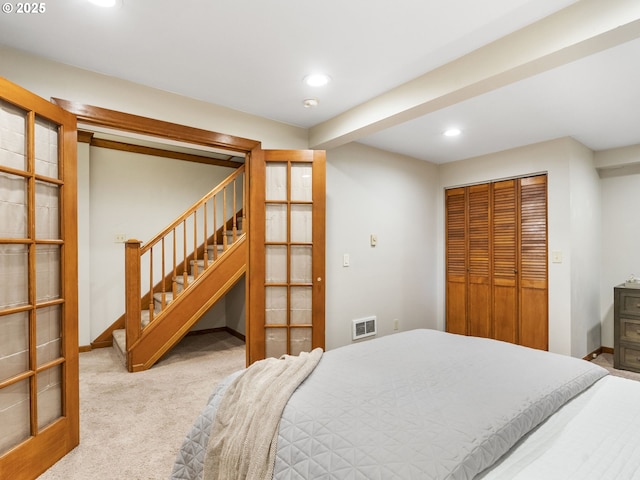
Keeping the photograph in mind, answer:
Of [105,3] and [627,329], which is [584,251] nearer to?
[627,329]

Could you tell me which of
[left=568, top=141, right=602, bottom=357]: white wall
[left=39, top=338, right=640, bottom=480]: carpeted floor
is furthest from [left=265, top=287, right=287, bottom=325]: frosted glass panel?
[left=568, top=141, right=602, bottom=357]: white wall

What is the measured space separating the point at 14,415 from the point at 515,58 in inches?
121

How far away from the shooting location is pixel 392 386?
4.57 ft

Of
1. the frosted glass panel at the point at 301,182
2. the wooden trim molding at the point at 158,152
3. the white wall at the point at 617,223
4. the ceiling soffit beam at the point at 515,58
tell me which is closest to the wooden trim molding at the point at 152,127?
the frosted glass panel at the point at 301,182

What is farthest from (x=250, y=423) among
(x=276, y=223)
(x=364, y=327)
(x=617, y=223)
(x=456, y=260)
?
(x=617, y=223)

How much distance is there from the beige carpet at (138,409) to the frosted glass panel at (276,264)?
1.08 meters

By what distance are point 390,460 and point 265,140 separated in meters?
2.64

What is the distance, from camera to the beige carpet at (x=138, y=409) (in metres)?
1.89

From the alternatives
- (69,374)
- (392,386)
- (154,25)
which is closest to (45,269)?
(69,374)

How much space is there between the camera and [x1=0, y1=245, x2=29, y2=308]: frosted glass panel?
1.65 metres

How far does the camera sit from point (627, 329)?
342cm

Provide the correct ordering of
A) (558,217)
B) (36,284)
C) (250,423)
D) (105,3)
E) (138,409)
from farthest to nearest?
(558,217)
(138,409)
(36,284)
(105,3)
(250,423)

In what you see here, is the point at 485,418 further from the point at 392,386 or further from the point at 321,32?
the point at 321,32

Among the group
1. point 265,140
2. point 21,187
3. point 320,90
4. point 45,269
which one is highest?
point 320,90
